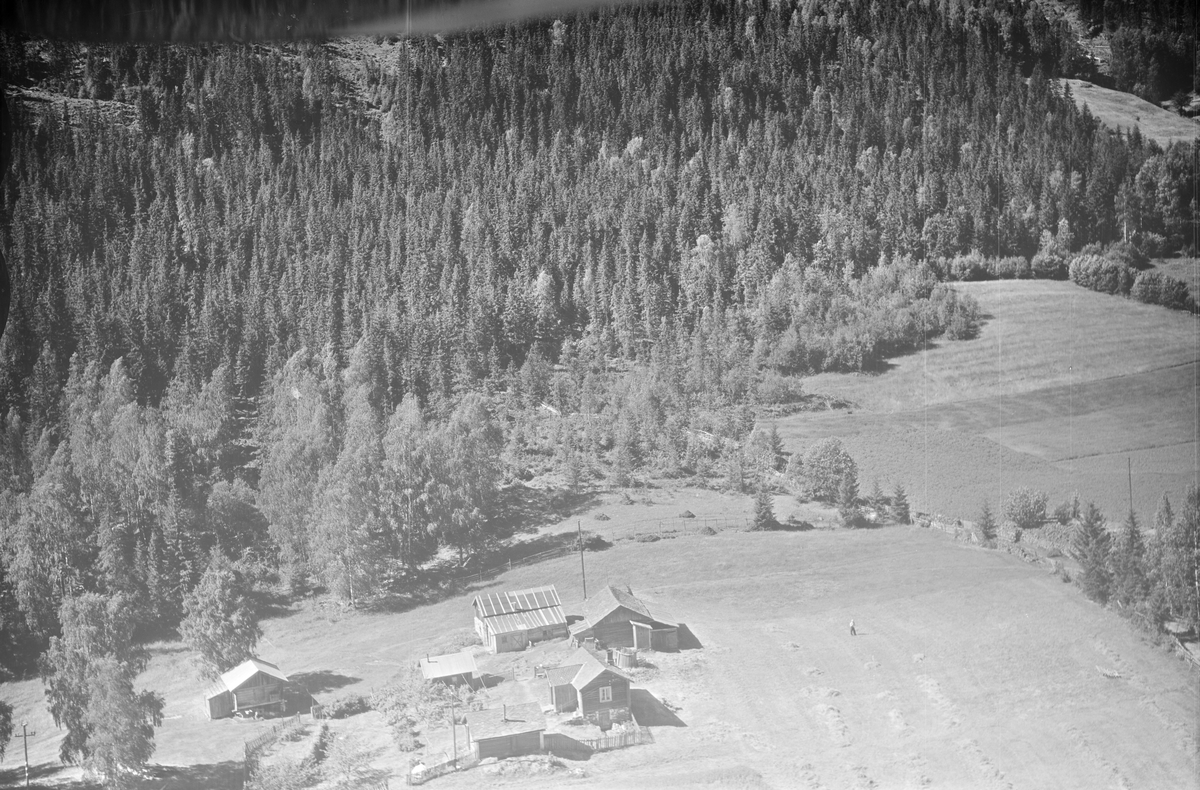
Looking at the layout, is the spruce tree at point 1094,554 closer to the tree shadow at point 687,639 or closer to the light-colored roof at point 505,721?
the tree shadow at point 687,639

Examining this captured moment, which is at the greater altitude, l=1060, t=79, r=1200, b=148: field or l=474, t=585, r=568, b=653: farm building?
l=1060, t=79, r=1200, b=148: field

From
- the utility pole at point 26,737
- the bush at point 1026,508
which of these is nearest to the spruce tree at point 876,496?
the bush at point 1026,508

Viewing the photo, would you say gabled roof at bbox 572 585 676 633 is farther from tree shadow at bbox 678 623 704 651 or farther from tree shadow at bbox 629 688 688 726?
tree shadow at bbox 629 688 688 726

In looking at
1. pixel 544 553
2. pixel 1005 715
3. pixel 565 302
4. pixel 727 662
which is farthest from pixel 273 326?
pixel 1005 715

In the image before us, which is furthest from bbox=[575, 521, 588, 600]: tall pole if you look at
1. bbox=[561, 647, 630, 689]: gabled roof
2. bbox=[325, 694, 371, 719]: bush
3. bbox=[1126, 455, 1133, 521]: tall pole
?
bbox=[1126, 455, 1133, 521]: tall pole

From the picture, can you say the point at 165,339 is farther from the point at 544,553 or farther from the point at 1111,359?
the point at 1111,359

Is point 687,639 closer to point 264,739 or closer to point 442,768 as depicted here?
point 442,768
